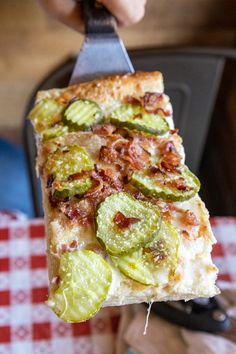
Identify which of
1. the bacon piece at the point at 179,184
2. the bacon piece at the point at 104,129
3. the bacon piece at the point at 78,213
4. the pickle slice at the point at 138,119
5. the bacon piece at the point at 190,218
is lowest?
the bacon piece at the point at 190,218

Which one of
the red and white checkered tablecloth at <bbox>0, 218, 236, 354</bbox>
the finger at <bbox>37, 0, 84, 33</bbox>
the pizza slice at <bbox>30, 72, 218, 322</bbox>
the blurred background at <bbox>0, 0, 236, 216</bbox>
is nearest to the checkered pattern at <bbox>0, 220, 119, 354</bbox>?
the red and white checkered tablecloth at <bbox>0, 218, 236, 354</bbox>

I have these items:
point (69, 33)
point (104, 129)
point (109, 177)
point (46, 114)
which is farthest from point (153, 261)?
point (69, 33)

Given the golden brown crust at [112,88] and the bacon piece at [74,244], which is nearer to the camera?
the bacon piece at [74,244]

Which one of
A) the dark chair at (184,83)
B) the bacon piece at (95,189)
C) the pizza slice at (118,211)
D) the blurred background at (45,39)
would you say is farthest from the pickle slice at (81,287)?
the blurred background at (45,39)

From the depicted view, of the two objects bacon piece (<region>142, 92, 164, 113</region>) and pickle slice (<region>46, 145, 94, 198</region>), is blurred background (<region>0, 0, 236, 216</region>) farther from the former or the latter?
pickle slice (<region>46, 145, 94, 198</region>)

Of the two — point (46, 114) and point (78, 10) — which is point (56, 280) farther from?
point (78, 10)

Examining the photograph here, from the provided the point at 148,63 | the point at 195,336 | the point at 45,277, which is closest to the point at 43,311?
the point at 45,277

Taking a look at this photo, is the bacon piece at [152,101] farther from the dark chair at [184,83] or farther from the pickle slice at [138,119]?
the dark chair at [184,83]
